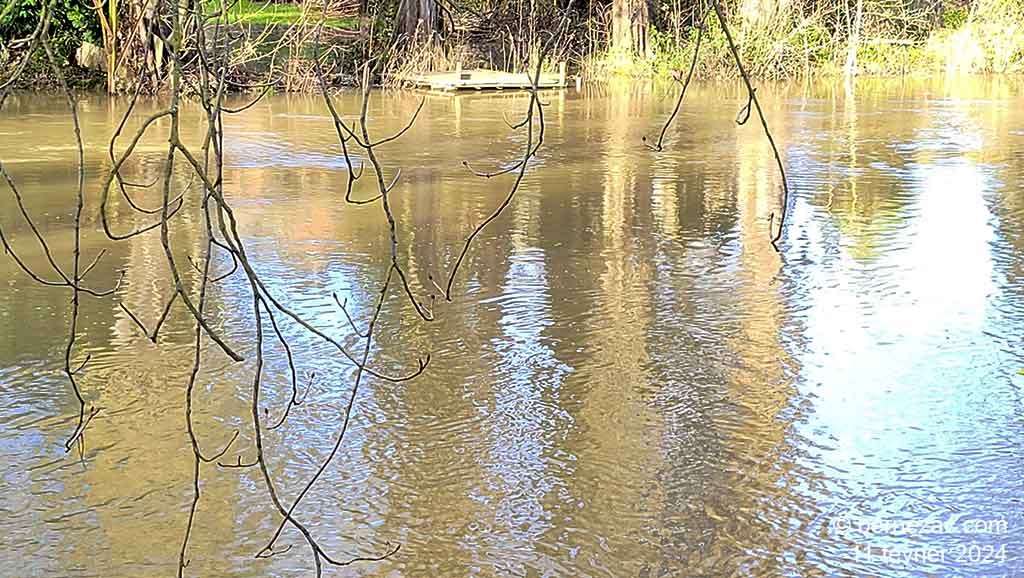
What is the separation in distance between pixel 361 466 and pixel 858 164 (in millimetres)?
8010

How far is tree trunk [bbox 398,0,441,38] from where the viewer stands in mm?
22172

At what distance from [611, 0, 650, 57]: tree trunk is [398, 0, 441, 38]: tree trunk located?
3.23m

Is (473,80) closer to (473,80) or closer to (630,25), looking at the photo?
(473,80)

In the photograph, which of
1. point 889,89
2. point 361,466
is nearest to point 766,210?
point 361,466

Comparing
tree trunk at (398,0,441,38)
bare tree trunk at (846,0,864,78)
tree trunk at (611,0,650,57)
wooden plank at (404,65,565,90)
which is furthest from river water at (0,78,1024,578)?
tree trunk at (611,0,650,57)

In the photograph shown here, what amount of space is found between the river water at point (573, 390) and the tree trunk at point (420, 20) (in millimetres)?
12064

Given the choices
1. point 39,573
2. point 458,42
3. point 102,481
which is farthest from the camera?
point 458,42

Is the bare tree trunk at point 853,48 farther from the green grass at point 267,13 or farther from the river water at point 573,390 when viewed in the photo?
the river water at point 573,390

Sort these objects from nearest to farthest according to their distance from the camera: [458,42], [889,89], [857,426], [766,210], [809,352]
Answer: [857,426] < [809,352] < [766,210] < [889,89] < [458,42]

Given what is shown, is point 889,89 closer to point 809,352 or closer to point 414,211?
point 414,211

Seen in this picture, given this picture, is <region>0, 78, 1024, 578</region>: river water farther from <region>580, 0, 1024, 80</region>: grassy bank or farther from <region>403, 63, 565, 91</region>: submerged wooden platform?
<region>580, 0, 1024, 80</region>: grassy bank

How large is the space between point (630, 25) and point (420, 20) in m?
3.87

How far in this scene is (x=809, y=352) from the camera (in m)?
5.93

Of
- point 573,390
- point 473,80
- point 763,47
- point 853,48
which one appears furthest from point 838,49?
point 573,390
